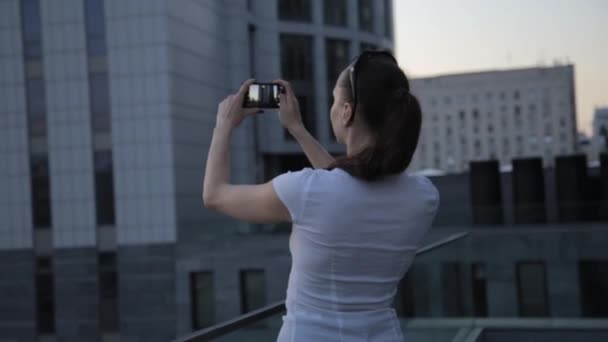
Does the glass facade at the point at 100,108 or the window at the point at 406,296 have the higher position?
the glass facade at the point at 100,108

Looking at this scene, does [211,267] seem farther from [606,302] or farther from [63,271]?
[606,302]

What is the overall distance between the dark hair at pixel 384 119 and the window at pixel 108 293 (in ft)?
93.4

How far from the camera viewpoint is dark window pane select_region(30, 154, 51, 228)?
3000cm

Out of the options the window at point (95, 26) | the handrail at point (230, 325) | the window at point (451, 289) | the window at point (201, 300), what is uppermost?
the window at point (95, 26)

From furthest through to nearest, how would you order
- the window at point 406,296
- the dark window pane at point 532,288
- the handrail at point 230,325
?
1. the dark window pane at point 532,288
2. the window at point 406,296
3. the handrail at point 230,325

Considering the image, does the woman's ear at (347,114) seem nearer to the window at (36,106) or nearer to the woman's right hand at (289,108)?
the woman's right hand at (289,108)

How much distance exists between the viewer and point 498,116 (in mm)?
121500

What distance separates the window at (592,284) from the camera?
20236 millimetres

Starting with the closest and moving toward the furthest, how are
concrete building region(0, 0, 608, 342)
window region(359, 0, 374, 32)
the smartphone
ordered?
the smartphone < concrete building region(0, 0, 608, 342) < window region(359, 0, 374, 32)

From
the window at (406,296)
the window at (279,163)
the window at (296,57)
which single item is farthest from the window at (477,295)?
the window at (296,57)

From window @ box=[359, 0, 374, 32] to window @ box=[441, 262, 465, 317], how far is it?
31012 mm

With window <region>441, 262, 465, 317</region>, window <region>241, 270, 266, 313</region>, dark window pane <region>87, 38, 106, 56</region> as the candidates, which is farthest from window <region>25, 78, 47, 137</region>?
window <region>441, 262, 465, 317</region>

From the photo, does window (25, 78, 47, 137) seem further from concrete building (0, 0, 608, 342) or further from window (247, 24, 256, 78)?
window (247, 24, 256, 78)

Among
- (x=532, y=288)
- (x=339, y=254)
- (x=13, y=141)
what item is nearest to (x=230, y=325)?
(x=339, y=254)
